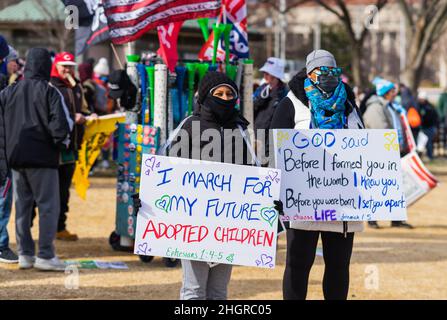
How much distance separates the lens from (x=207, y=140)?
21.1 feet

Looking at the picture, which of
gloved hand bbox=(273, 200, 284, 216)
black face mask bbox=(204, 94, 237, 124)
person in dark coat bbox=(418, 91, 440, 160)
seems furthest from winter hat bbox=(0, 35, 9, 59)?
person in dark coat bbox=(418, 91, 440, 160)

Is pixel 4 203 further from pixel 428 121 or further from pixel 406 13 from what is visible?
pixel 406 13

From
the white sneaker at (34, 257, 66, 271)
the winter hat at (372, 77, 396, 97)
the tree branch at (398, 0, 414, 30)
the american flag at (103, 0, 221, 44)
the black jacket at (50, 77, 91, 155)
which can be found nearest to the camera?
the white sneaker at (34, 257, 66, 271)

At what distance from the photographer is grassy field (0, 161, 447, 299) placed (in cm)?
855

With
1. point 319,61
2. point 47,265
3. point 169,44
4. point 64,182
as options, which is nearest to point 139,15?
point 169,44

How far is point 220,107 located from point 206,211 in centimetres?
63

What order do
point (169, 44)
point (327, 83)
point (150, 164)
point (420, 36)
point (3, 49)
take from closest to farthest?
1. point (150, 164)
2. point (327, 83)
3. point (3, 49)
4. point (169, 44)
5. point (420, 36)

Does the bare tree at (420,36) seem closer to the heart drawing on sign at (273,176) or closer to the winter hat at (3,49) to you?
the winter hat at (3,49)

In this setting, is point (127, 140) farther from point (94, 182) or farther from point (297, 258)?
point (94, 182)

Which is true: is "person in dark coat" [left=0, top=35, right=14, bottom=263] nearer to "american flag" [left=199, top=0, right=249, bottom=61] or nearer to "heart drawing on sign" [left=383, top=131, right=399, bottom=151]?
"american flag" [left=199, top=0, right=249, bottom=61]

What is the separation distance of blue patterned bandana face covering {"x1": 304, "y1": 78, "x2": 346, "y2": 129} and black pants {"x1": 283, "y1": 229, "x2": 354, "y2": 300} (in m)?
0.69

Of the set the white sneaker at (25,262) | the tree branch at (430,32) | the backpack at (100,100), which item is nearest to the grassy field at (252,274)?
the white sneaker at (25,262)
